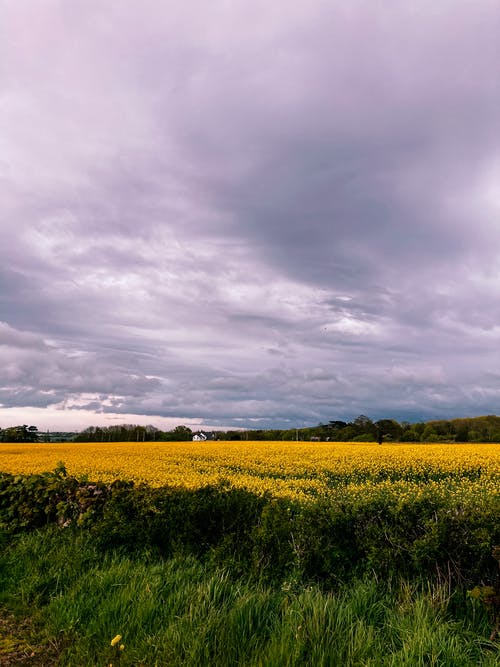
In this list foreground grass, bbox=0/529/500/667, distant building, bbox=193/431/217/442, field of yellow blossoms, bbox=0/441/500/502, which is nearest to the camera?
foreground grass, bbox=0/529/500/667

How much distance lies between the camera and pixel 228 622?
4.13 metres

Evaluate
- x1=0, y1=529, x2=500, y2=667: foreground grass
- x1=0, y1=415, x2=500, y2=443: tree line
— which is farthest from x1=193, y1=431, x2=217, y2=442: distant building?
x1=0, y1=529, x2=500, y2=667: foreground grass

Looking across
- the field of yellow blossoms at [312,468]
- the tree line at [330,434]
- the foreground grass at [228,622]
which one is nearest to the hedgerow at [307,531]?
the foreground grass at [228,622]

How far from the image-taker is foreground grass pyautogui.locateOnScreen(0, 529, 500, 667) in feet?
12.1

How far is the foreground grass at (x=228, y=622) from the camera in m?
3.69

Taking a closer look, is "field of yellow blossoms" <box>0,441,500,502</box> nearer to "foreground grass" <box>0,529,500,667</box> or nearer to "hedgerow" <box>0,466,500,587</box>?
"hedgerow" <box>0,466,500,587</box>

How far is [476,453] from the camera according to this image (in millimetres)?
26625

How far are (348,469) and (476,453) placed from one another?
1202cm

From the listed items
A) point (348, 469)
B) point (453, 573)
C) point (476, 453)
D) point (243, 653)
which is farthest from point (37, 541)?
point (476, 453)

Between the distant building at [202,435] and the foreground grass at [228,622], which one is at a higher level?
the distant building at [202,435]

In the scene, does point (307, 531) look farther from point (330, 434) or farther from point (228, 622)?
point (330, 434)

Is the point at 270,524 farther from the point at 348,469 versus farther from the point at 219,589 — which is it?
the point at 348,469

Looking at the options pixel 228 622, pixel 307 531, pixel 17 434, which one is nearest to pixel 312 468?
pixel 307 531

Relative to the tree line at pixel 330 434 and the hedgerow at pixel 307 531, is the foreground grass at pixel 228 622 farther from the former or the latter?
the tree line at pixel 330 434
